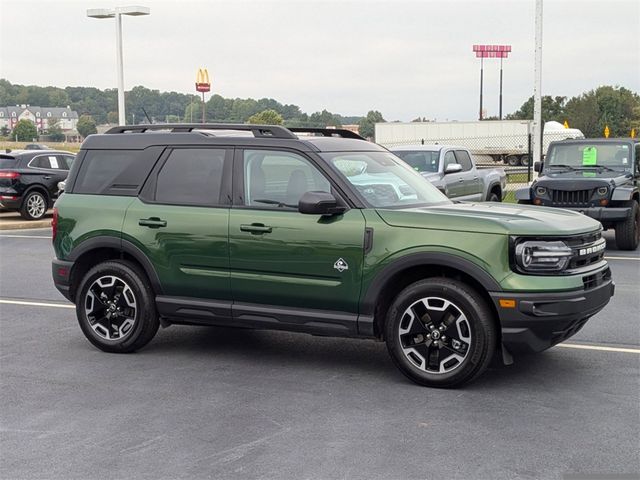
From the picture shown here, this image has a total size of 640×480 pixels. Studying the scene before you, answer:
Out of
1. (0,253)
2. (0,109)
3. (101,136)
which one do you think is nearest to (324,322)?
(101,136)

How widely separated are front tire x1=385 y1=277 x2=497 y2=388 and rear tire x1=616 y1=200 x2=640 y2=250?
8.80 meters

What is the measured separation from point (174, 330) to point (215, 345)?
0.81m

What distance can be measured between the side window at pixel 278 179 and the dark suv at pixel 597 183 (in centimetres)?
820

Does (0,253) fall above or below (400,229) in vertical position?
below

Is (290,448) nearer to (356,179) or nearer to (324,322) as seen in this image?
(324,322)

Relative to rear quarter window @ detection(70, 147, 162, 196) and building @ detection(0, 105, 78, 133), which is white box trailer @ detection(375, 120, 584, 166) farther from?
building @ detection(0, 105, 78, 133)

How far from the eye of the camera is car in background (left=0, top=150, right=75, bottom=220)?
64.3 feet

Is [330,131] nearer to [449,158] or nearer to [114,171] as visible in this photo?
[114,171]

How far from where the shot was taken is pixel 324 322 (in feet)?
19.8

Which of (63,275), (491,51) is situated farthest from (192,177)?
(491,51)

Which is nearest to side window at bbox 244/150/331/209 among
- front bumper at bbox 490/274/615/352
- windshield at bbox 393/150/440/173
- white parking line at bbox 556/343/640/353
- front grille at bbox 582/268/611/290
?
front bumper at bbox 490/274/615/352

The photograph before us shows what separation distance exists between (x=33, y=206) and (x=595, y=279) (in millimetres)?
16801

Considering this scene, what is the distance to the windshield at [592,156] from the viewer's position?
14.5 m

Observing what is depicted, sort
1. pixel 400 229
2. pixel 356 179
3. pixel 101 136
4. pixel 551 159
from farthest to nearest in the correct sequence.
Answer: pixel 551 159, pixel 101 136, pixel 356 179, pixel 400 229
